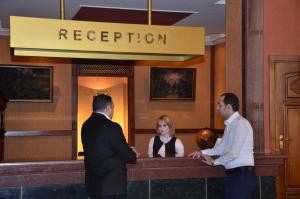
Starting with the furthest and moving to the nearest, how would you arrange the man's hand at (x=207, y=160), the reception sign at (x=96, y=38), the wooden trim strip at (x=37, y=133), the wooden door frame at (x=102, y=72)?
the wooden door frame at (x=102, y=72) → the wooden trim strip at (x=37, y=133) → the man's hand at (x=207, y=160) → the reception sign at (x=96, y=38)

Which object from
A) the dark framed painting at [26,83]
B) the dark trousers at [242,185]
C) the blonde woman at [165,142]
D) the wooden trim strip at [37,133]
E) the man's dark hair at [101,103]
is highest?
the dark framed painting at [26,83]

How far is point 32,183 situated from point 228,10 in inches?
110

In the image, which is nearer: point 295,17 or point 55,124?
point 295,17

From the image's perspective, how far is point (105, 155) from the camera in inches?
139

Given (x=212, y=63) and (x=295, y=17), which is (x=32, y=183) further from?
(x=212, y=63)

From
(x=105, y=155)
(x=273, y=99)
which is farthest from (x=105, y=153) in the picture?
(x=273, y=99)

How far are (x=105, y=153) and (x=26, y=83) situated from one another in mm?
6538

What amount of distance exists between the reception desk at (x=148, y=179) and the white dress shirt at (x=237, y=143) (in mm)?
419

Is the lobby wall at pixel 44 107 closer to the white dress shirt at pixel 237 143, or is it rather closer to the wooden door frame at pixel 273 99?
the wooden door frame at pixel 273 99

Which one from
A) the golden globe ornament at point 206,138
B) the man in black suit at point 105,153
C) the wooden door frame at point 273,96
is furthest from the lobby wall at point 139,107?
the man in black suit at point 105,153

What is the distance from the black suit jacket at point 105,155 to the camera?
138 inches

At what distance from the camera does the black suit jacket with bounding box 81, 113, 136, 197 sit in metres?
3.52

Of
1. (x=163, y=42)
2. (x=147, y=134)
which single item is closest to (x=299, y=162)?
(x=163, y=42)

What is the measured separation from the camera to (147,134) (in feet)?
34.0
